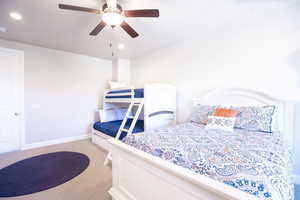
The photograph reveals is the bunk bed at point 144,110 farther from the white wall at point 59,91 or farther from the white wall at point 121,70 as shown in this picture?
the white wall at point 121,70

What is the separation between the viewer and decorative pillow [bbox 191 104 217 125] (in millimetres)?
2421

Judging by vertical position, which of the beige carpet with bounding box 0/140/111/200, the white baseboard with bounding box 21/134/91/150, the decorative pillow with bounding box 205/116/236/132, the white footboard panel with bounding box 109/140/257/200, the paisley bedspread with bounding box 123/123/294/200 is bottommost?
the beige carpet with bounding box 0/140/111/200

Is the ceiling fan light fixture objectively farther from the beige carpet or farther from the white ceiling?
the beige carpet

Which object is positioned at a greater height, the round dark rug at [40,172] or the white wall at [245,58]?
the white wall at [245,58]

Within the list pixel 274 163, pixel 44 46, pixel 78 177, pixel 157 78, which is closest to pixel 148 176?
pixel 274 163

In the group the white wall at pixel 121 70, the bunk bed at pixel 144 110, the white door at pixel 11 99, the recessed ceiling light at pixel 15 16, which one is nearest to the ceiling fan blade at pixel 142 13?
the bunk bed at pixel 144 110

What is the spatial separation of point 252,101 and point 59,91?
455 cm

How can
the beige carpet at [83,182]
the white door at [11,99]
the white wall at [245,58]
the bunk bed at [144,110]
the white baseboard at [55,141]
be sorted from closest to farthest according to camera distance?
the beige carpet at [83,182], the white wall at [245,58], the bunk bed at [144,110], the white door at [11,99], the white baseboard at [55,141]

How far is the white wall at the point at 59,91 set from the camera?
3391 millimetres

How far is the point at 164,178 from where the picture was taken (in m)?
1.10

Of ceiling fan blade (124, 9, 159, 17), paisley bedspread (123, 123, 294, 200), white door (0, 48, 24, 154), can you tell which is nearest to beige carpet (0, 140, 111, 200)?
white door (0, 48, 24, 154)

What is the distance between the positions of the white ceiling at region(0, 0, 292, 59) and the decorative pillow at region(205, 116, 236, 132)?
1.69 metres

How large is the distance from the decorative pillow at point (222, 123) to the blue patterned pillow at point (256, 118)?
12cm

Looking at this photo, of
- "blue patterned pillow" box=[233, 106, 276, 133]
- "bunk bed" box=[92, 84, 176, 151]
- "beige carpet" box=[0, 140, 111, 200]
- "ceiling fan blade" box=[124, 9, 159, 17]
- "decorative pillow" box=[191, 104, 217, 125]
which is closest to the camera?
"ceiling fan blade" box=[124, 9, 159, 17]
